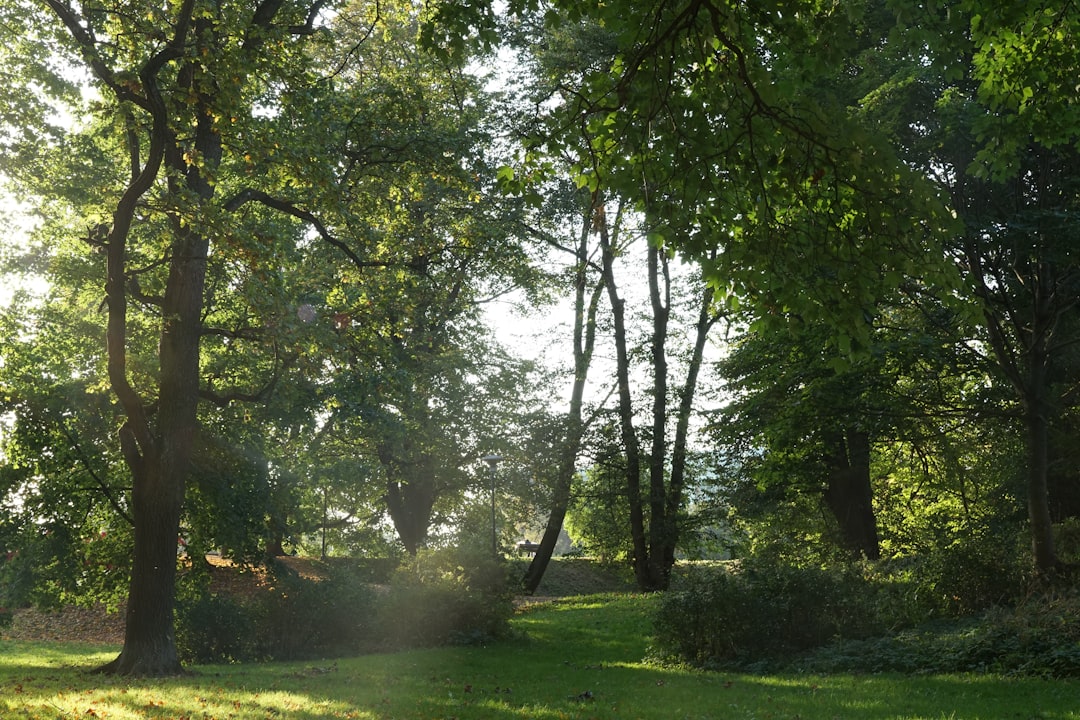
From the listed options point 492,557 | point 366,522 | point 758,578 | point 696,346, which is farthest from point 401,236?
point 366,522

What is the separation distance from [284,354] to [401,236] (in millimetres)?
2716

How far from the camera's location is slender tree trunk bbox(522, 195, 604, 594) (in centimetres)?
2673

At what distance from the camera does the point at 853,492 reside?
21.3 metres

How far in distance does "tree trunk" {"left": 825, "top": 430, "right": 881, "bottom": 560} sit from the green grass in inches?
334

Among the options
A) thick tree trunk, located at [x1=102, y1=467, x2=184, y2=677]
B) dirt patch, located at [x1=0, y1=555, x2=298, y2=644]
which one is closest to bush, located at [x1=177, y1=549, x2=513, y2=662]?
thick tree trunk, located at [x1=102, y1=467, x2=184, y2=677]

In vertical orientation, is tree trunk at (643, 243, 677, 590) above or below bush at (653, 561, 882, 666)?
above

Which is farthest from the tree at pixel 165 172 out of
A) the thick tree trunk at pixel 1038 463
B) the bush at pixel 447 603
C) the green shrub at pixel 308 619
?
the thick tree trunk at pixel 1038 463

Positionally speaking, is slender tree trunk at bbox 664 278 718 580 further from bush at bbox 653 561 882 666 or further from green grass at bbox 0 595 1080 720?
bush at bbox 653 561 882 666

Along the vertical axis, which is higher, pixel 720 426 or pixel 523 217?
pixel 523 217

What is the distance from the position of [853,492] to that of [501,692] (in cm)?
1336

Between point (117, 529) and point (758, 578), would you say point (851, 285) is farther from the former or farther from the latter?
point (117, 529)

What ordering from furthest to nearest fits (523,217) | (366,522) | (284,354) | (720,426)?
(366,522) < (523,217) < (720,426) < (284,354)

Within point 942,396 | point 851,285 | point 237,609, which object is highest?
point 942,396

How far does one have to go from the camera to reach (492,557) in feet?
57.8
